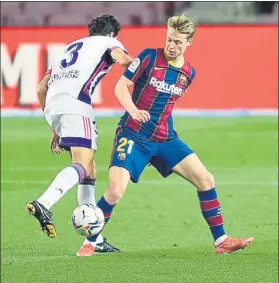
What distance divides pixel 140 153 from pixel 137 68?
0.64 meters

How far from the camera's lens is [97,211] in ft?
26.6

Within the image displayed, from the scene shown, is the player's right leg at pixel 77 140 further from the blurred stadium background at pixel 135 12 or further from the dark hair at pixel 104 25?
the blurred stadium background at pixel 135 12

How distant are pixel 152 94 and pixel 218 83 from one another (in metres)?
10.6

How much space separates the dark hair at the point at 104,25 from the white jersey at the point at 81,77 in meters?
0.08

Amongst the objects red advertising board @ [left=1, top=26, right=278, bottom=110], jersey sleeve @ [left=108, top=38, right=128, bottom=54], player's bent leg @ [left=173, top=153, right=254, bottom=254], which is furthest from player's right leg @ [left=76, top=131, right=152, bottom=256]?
red advertising board @ [left=1, top=26, right=278, bottom=110]

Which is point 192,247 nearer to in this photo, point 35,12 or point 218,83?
point 218,83

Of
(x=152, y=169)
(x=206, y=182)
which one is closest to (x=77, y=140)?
(x=206, y=182)

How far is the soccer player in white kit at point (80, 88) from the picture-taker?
8367 millimetres

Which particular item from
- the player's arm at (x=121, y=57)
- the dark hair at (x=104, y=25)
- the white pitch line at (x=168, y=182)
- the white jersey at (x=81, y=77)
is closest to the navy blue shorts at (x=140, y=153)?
the white jersey at (x=81, y=77)

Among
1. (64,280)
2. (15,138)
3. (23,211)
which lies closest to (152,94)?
(64,280)

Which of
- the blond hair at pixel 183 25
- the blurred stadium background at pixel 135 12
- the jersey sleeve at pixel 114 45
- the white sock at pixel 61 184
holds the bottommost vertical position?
the blurred stadium background at pixel 135 12

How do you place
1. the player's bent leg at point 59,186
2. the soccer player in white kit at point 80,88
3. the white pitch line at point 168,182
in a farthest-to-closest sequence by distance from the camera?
1. the white pitch line at point 168,182
2. the soccer player in white kit at point 80,88
3. the player's bent leg at point 59,186

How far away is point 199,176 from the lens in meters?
8.55

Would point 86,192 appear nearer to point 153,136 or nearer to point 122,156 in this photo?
point 122,156
